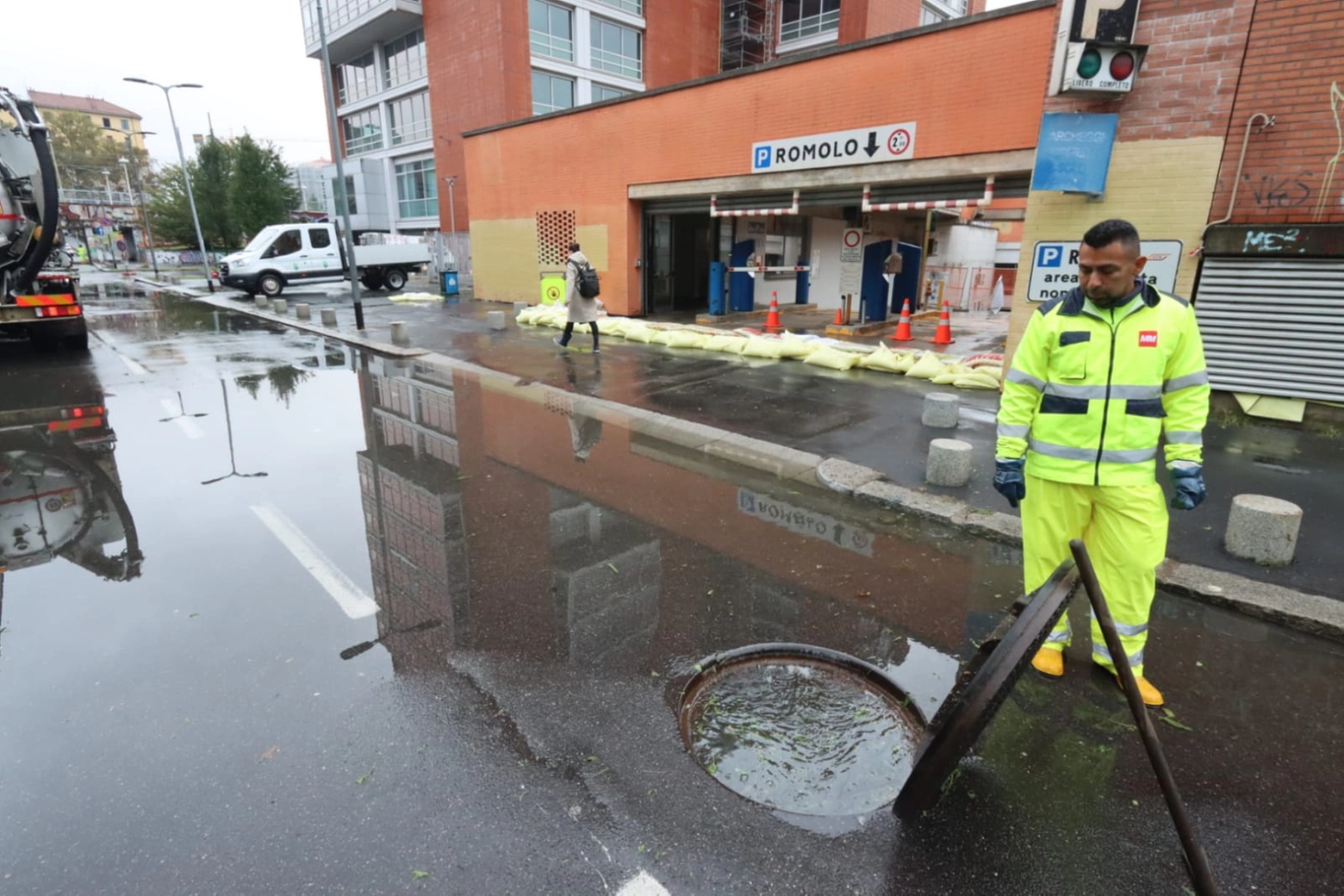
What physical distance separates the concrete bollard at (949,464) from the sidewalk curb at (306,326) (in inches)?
377

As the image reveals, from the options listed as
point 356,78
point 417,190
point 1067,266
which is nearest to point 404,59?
point 356,78

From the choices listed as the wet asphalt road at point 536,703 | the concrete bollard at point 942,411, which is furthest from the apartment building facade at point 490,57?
the wet asphalt road at point 536,703

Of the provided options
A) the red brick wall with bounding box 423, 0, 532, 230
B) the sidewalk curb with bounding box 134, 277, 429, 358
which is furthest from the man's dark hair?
the red brick wall with bounding box 423, 0, 532, 230

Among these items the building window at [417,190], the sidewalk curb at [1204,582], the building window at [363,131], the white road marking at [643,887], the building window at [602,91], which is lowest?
the white road marking at [643,887]

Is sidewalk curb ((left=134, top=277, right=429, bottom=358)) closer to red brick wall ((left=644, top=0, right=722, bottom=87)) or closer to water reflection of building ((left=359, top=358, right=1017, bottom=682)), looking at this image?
water reflection of building ((left=359, top=358, right=1017, bottom=682))

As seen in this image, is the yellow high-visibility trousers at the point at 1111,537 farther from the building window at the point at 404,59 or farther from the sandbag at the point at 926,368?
the building window at the point at 404,59

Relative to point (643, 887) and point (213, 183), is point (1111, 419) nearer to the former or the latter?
point (643, 887)

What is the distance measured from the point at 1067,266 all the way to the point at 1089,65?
212 cm

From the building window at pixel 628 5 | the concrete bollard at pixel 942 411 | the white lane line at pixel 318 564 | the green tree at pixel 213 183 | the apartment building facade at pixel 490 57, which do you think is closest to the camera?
the white lane line at pixel 318 564

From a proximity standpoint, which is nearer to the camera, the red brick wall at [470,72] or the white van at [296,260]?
the white van at [296,260]

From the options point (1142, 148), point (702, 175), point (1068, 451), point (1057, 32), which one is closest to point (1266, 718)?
point (1068, 451)

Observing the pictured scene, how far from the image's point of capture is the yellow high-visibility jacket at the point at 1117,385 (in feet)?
9.39

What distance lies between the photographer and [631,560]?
4508 mm

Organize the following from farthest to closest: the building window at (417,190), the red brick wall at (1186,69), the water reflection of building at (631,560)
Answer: the building window at (417,190)
the red brick wall at (1186,69)
the water reflection of building at (631,560)
